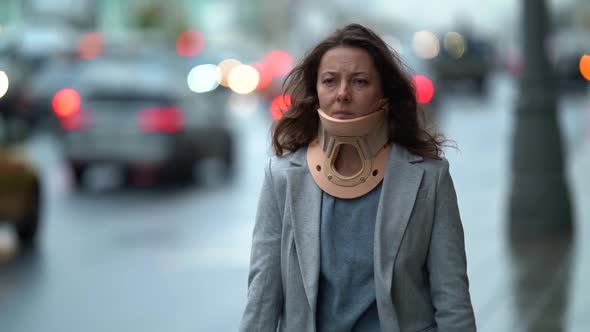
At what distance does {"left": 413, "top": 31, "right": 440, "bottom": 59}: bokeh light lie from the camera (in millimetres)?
39737

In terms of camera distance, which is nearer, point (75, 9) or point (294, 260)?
point (294, 260)

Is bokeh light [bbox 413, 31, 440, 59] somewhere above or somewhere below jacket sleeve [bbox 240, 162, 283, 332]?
below

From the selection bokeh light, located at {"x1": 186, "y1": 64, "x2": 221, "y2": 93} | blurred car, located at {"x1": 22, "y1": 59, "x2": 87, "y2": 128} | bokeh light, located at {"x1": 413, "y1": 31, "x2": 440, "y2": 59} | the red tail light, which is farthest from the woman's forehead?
bokeh light, located at {"x1": 413, "y1": 31, "x2": 440, "y2": 59}

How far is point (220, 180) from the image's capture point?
1814 cm

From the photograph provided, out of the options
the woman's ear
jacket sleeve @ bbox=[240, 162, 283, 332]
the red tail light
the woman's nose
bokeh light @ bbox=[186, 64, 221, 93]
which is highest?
the woman's nose

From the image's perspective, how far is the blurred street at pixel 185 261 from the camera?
27.8 ft

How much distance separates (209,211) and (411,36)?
87.9ft

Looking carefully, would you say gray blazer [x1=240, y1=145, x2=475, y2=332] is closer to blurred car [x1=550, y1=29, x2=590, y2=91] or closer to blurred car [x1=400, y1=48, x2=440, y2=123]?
blurred car [x1=400, y1=48, x2=440, y2=123]

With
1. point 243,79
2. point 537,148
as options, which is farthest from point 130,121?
point 243,79

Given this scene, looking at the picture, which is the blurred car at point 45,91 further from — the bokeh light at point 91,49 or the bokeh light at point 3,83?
the bokeh light at point 3,83

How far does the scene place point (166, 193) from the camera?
1658cm

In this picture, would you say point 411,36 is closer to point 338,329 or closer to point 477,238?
point 477,238

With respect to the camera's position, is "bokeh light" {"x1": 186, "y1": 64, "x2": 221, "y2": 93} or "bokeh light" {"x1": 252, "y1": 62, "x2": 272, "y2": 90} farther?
"bokeh light" {"x1": 252, "y1": 62, "x2": 272, "y2": 90}

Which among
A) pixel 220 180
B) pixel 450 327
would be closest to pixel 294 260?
pixel 450 327
